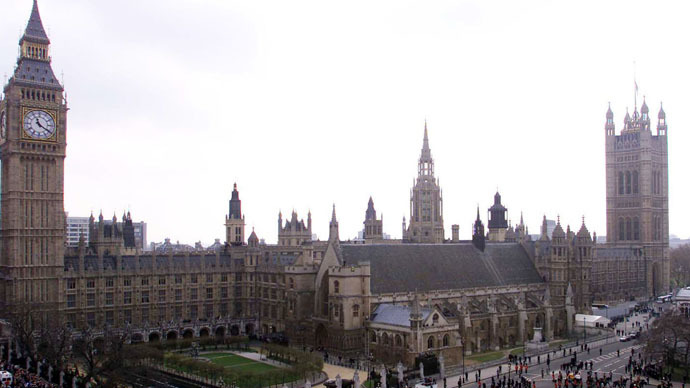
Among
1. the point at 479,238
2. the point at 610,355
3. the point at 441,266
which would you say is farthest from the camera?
the point at 479,238

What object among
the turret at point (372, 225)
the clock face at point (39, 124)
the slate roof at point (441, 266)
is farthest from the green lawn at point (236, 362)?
the turret at point (372, 225)

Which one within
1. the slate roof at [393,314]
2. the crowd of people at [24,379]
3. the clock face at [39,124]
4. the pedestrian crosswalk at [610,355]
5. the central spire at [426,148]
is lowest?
the pedestrian crosswalk at [610,355]

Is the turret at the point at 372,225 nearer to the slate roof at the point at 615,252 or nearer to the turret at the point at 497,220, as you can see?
the turret at the point at 497,220

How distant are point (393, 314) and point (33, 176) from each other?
54.4 m

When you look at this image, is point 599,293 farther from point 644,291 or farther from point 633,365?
point 633,365

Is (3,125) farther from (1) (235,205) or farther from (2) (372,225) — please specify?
(2) (372,225)

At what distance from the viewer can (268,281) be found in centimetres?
11888

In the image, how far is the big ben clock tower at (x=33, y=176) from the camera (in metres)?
100

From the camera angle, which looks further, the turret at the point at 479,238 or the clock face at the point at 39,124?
the turret at the point at 479,238

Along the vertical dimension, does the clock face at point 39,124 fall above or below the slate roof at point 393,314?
above

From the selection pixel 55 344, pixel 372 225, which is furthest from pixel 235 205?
pixel 55 344

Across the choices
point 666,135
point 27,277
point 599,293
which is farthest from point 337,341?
point 666,135

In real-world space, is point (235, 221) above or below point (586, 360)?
above

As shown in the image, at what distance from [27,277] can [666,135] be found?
168 meters
